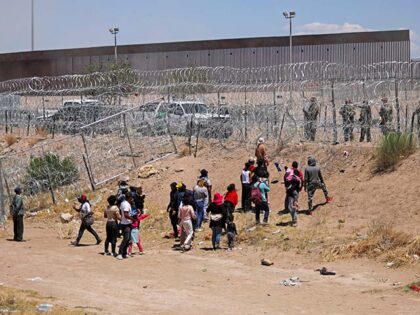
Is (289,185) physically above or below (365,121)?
below

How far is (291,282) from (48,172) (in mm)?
11449

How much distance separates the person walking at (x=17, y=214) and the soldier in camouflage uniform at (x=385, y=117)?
889cm

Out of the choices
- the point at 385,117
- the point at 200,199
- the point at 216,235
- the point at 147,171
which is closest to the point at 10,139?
the point at 147,171

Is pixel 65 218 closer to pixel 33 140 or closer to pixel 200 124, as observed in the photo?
pixel 200 124

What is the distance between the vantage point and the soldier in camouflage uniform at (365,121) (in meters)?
21.2

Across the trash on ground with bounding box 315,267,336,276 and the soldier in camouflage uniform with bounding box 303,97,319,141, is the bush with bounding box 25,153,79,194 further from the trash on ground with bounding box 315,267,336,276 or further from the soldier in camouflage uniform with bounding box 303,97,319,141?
the trash on ground with bounding box 315,267,336,276

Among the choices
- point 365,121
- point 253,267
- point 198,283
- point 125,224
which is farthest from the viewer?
point 365,121

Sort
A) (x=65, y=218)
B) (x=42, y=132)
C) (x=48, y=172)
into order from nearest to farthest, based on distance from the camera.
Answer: (x=65, y=218), (x=48, y=172), (x=42, y=132)

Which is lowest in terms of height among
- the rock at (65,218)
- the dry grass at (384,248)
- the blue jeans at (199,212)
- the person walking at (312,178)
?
the dry grass at (384,248)

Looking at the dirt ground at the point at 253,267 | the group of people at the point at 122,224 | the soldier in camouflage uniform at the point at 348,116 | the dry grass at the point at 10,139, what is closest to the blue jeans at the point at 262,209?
the dirt ground at the point at 253,267

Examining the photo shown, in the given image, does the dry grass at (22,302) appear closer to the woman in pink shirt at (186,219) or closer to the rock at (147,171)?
the woman in pink shirt at (186,219)

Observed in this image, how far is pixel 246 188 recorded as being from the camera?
66.1ft

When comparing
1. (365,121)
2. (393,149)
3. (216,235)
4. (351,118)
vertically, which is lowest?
(216,235)

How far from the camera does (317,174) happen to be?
18.9 meters
